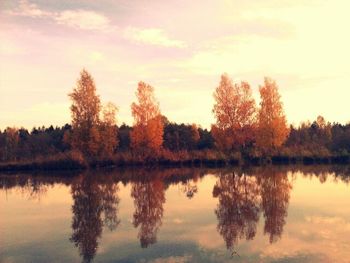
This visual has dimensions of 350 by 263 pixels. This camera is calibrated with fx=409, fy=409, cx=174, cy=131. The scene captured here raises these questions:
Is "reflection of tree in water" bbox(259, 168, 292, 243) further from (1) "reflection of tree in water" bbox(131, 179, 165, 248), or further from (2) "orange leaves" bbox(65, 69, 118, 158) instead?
(2) "orange leaves" bbox(65, 69, 118, 158)

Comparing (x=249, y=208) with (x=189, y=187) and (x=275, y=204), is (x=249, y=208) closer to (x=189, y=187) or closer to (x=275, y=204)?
(x=275, y=204)

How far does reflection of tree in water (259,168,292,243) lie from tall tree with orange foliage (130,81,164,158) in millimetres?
27048

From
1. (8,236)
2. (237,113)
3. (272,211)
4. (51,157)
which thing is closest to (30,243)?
(8,236)

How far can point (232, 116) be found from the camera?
56688mm

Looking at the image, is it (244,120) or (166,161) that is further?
(244,120)

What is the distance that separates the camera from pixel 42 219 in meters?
16.5

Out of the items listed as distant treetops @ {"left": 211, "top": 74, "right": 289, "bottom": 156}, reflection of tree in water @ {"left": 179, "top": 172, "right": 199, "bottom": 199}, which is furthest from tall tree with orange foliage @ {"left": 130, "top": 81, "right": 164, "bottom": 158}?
reflection of tree in water @ {"left": 179, "top": 172, "right": 199, "bottom": 199}

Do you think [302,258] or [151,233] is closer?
[302,258]

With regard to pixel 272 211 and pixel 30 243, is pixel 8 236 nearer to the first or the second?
pixel 30 243

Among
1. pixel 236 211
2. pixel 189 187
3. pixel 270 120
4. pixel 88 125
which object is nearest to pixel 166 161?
pixel 88 125

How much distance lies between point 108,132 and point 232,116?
56.9 ft

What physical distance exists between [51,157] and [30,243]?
3482cm

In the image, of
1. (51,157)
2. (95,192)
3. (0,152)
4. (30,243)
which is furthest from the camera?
(0,152)

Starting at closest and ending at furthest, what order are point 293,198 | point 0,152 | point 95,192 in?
point 293,198 → point 95,192 → point 0,152
